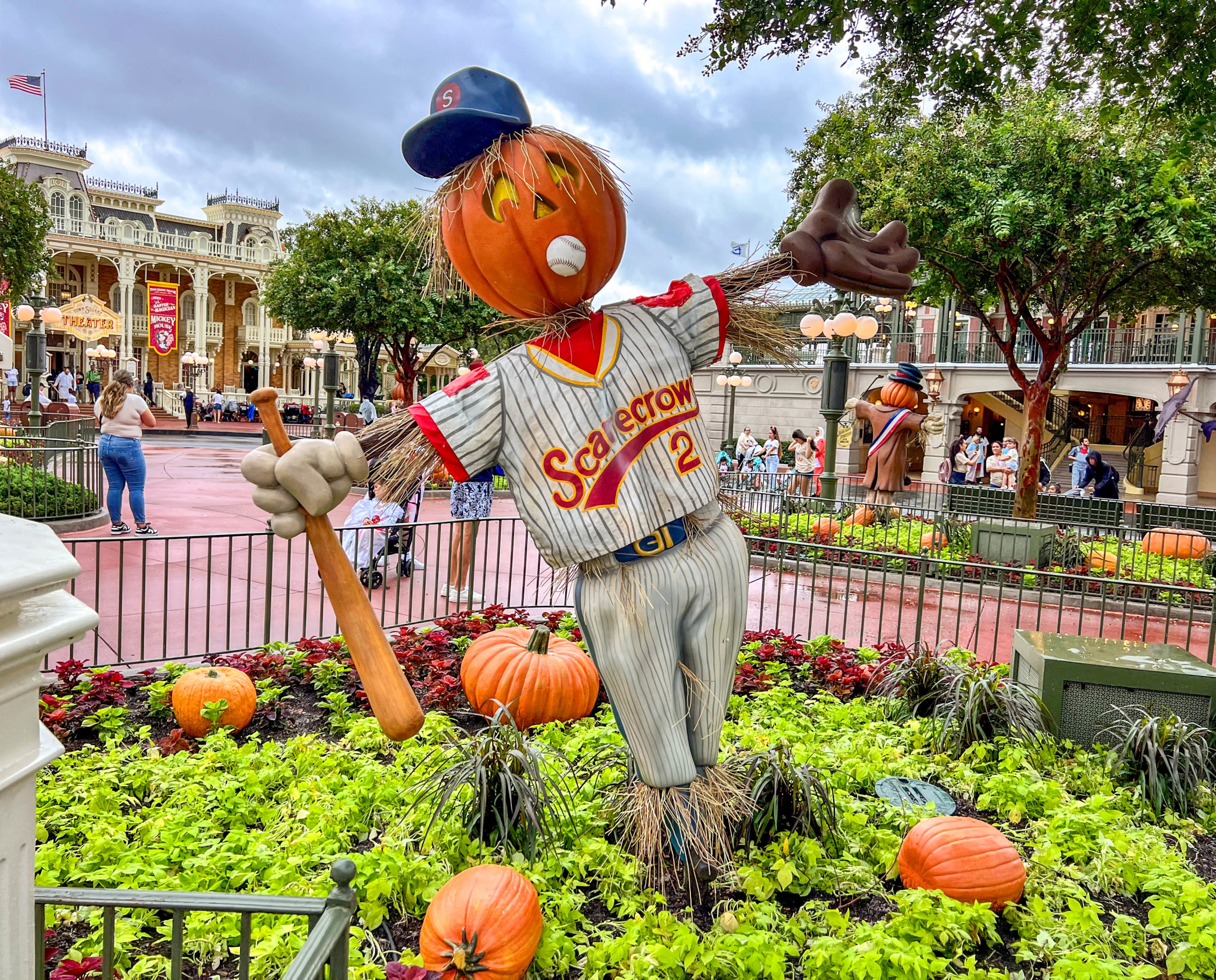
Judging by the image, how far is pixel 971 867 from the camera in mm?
3117

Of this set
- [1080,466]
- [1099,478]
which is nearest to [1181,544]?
[1099,478]

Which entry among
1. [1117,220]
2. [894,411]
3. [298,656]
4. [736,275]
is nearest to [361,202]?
[894,411]

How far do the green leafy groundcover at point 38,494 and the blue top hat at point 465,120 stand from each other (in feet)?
29.2

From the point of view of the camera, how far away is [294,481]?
2.42m

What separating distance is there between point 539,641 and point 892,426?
9.07 meters

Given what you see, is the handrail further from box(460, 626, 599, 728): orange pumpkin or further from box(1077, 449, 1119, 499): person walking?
box(1077, 449, 1119, 499): person walking

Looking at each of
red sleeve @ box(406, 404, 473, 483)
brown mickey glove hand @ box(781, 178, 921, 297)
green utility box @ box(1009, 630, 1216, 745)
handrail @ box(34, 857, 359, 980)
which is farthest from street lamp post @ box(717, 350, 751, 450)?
handrail @ box(34, 857, 359, 980)

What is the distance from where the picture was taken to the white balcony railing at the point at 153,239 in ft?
153

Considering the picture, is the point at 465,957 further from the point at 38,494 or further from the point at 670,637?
the point at 38,494

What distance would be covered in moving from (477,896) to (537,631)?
2069 mm

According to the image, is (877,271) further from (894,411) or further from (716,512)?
(894,411)

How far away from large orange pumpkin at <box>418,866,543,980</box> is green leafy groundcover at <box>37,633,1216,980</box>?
0.15 metres

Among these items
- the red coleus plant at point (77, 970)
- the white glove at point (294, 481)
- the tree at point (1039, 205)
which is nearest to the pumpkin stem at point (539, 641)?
the white glove at point (294, 481)

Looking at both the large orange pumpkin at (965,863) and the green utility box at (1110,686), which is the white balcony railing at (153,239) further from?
the large orange pumpkin at (965,863)
